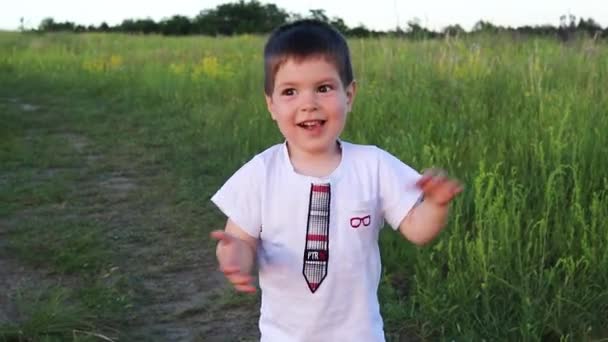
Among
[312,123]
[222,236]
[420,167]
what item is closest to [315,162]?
[312,123]

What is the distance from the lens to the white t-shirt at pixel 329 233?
1943 mm

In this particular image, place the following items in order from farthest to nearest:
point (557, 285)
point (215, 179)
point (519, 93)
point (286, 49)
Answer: point (215, 179)
point (519, 93)
point (557, 285)
point (286, 49)

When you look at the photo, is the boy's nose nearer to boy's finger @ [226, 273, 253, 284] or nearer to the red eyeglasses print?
the red eyeglasses print

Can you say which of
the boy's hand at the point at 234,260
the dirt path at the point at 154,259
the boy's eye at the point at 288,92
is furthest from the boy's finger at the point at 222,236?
the dirt path at the point at 154,259

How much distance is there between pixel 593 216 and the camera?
3260mm

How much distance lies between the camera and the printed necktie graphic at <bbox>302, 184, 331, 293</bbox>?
6.33 ft

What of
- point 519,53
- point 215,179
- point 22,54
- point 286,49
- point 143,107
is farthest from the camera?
point 22,54

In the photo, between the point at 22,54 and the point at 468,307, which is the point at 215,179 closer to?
the point at 468,307

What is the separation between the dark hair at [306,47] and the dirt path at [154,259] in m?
1.59

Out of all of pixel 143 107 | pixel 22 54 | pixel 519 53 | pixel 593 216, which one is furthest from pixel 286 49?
pixel 22 54

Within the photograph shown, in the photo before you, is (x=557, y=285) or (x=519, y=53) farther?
(x=519, y=53)

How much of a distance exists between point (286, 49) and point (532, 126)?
2758 mm

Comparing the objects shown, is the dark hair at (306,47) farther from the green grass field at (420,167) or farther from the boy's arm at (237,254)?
the green grass field at (420,167)

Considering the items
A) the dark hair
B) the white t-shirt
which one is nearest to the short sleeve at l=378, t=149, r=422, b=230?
the white t-shirt
